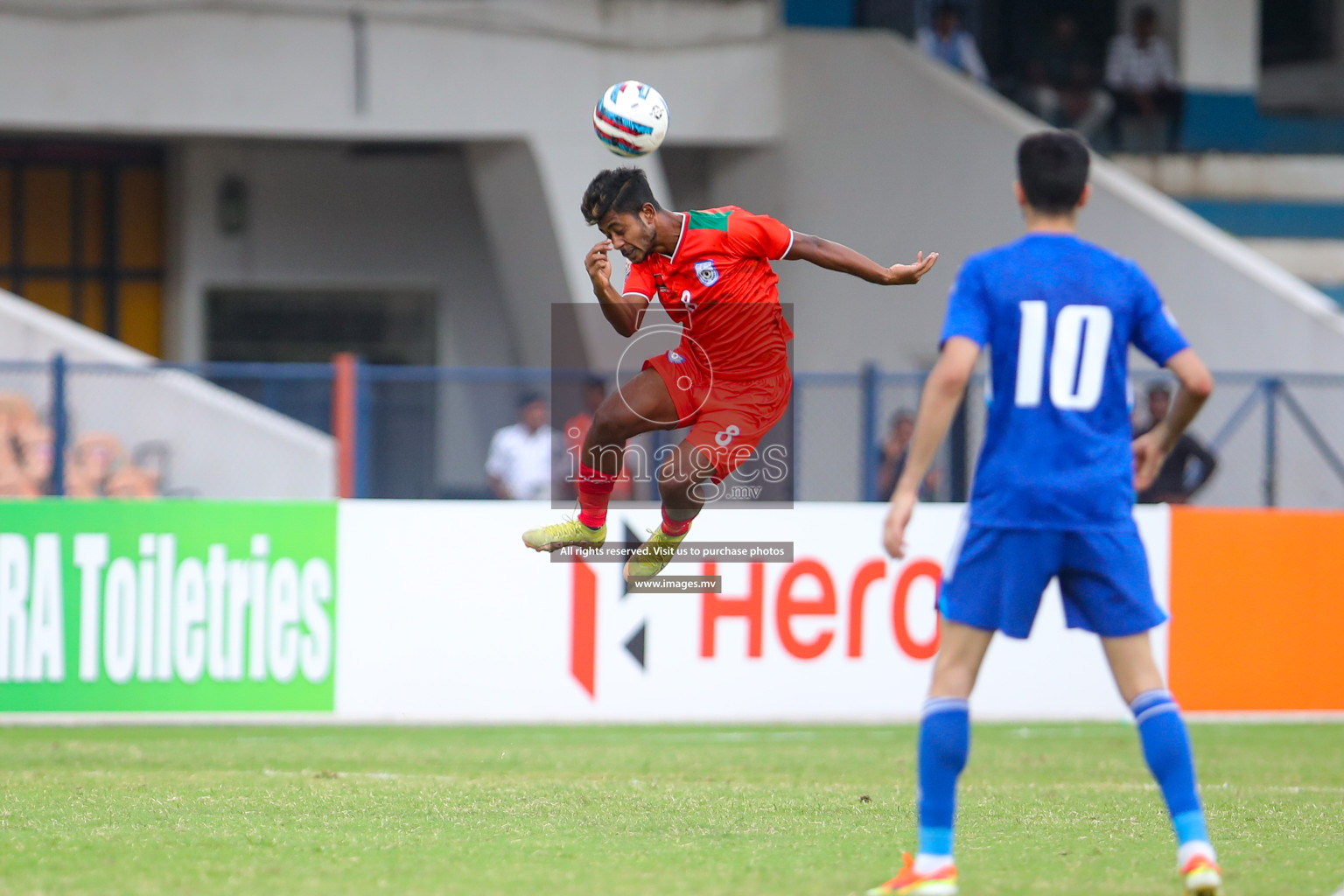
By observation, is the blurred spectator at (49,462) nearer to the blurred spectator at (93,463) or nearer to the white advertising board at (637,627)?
the blurred spectator at (93,463)

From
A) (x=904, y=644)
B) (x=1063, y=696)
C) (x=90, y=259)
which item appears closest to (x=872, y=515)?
(x=904, y=644)

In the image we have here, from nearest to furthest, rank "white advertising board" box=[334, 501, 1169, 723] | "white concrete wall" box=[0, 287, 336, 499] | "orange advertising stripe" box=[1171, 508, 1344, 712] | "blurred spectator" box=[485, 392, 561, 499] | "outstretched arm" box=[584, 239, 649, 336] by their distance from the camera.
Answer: "outstretched arm" box=[584, 239, 649, 336] → "white advertising board" box=[334, 501, 1169, 723] → "orange advertising stripe" box=[1171, 508, 1344, 712] → "white concrete wall" box=[0, 287, 336, 499] → "blurred spectator" box=[485, 392, 561, 499]

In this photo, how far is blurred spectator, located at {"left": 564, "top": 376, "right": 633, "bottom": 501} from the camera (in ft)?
48.9

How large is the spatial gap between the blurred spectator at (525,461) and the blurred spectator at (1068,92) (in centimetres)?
815

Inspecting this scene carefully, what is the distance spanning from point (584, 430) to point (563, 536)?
6350 mm

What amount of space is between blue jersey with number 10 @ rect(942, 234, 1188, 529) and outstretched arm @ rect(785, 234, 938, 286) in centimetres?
194

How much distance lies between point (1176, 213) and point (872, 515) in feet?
21.6

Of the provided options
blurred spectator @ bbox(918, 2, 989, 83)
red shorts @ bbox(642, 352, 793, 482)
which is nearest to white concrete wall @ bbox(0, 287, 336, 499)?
red shorts @ bbox(642, 352, 793, 482)

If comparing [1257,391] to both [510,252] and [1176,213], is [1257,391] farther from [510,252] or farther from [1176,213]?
[510,252]

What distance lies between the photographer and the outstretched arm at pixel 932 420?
5.25m

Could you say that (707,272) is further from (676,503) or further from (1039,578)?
(1039,578)

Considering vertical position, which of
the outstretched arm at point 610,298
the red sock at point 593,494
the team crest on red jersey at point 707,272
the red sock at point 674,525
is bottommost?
the red sock at point 674,525

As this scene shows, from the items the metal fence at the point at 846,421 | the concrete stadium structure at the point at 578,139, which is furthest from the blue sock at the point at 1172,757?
the concrete stadium structure at the point at 578,139

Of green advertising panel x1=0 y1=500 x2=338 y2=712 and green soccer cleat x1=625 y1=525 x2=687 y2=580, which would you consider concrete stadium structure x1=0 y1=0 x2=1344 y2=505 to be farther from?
green soccer cleat x1=625 y1=525 x2=687 y2=580
